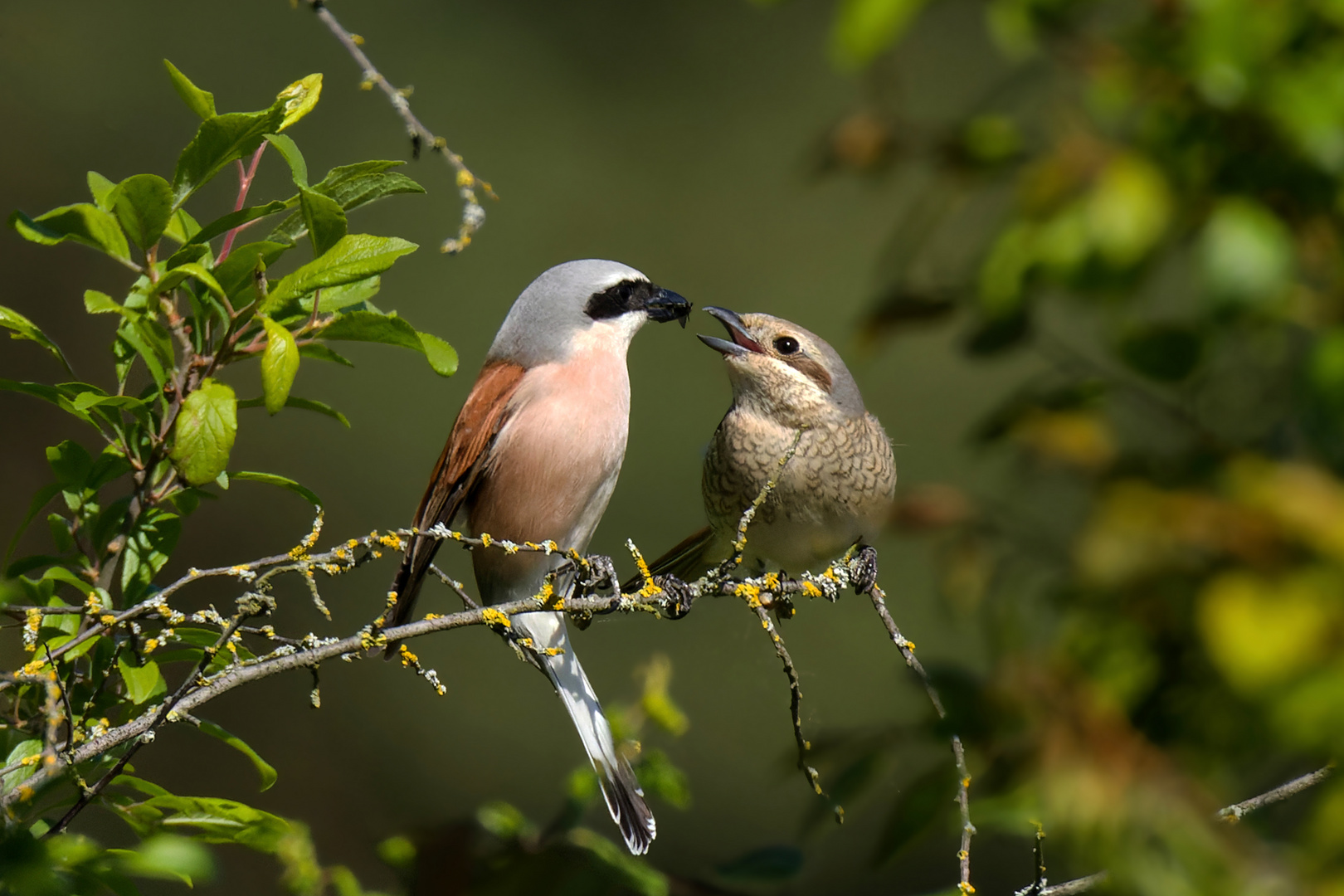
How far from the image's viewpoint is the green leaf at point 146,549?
1343 millimetres

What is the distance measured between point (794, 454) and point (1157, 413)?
151 cm

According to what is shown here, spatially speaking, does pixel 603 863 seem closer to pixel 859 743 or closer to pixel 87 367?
pixel 859 743

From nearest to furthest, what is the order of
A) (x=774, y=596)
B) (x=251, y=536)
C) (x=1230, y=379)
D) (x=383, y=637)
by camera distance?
(x=1230, y=379), (x=383, y=637), (x=774, y=596), (x=251, y=536)

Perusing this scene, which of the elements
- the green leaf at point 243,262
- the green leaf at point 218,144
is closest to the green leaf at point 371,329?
the green leaf at point 243,262

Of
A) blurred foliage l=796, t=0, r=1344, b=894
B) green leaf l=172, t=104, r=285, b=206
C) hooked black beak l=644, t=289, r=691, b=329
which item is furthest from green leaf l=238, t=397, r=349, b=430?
blurred foliage l=796, t=0, r=1344, b=894

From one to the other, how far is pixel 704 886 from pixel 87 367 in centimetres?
588

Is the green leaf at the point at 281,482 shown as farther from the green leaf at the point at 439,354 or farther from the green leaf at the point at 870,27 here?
the green leaf at the point at 870,27

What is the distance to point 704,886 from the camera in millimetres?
1239

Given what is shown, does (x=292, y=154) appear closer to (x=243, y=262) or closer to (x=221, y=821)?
(x=243, y=262)

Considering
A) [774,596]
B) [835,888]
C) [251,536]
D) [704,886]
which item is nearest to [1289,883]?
[704,886]

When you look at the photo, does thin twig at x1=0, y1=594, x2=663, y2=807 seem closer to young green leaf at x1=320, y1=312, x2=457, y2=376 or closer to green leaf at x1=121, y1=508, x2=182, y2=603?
green leaf at x1=121, y1=508, x2=182, y2=603

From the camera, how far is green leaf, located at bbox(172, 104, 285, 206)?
121cm

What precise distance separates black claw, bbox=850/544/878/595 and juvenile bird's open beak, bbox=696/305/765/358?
44cm

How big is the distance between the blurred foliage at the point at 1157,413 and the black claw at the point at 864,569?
1395mm
